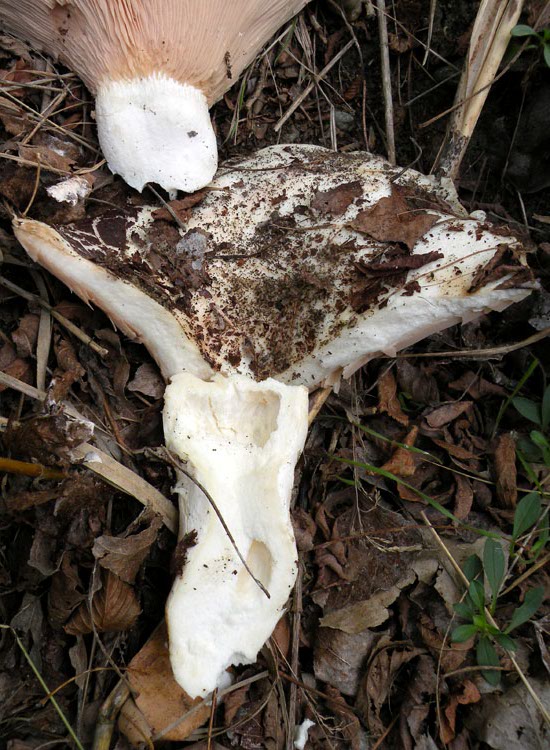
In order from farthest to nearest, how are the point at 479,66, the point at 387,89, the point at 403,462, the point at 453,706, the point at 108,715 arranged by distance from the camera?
1. the point at 387,89
2. the point at 403,462
3. the point at 479,66
4. the point at 453,706
5. the point at 108,715

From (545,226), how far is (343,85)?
42.7 inches

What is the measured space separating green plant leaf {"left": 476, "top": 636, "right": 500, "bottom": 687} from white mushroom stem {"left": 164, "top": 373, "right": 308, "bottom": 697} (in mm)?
758

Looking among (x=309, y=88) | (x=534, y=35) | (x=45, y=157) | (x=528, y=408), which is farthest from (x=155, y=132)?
(x=528, y=408)

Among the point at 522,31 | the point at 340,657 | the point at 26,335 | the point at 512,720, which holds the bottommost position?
the point at 512,720

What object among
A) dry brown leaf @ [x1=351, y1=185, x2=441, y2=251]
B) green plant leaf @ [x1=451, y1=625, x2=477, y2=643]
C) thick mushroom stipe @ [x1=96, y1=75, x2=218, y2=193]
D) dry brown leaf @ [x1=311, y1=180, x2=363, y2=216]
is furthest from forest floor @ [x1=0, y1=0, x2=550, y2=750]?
dry brown leaf @ [x1=311, y1=180, x2=363, y2=216]

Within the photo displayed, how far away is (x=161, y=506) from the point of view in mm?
1907

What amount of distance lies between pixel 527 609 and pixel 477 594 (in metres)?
0.17

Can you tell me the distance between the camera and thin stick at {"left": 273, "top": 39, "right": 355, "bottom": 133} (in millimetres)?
2330

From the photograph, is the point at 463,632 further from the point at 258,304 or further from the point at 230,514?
the point at 258,304

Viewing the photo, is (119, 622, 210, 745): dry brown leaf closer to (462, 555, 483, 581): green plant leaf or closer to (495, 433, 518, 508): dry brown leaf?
(462, 555, 483, 581): green plant leaf

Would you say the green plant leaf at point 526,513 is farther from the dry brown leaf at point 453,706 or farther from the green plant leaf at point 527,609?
the dry brown leaf at point 453,706

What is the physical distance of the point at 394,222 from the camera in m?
1.84

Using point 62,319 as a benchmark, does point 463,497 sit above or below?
below

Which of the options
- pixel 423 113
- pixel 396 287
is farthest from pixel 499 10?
pixel 396 287
